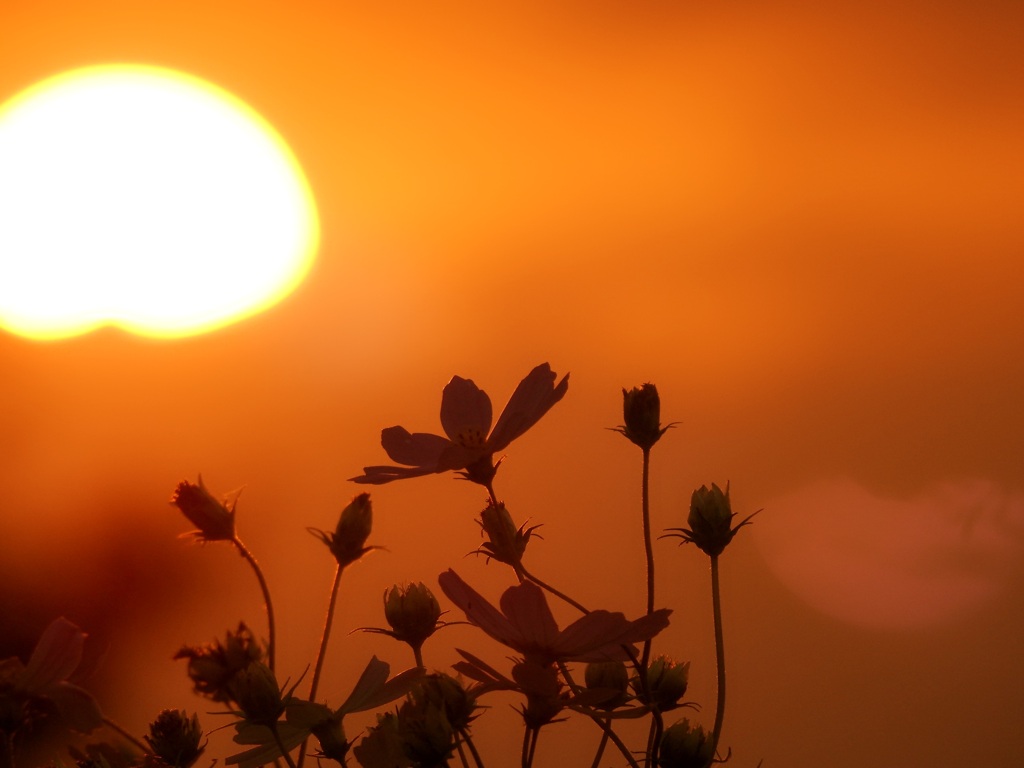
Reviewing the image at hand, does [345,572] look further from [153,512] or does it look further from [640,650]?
[153,512]

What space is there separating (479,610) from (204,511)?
1.05ft

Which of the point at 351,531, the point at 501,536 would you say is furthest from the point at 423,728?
the point at 351,531

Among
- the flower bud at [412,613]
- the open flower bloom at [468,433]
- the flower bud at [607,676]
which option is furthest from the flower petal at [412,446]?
the flower bud at [607,676]

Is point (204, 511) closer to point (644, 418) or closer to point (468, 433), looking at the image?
point (468, 433)

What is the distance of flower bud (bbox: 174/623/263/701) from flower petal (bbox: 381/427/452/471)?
0.23 meters

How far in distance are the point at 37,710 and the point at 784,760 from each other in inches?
26.6

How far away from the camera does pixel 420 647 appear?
900 mm

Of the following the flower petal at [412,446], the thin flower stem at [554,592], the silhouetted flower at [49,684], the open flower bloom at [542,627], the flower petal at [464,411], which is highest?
the flower petal at [464,411]

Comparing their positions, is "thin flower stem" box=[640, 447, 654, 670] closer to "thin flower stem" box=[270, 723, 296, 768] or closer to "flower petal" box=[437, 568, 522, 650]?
"flower petal" box=[437, 568, 522, 650]

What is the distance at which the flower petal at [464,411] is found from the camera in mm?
911

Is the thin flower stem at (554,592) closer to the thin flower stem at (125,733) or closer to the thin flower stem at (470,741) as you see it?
the thin flower stem at (470,741)

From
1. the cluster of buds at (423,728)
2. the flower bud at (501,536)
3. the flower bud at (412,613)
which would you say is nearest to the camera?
the cluster of buds at (423,728)

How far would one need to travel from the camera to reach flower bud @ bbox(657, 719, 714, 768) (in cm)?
73

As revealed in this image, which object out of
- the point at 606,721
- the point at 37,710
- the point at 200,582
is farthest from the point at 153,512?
the point at 606,721
